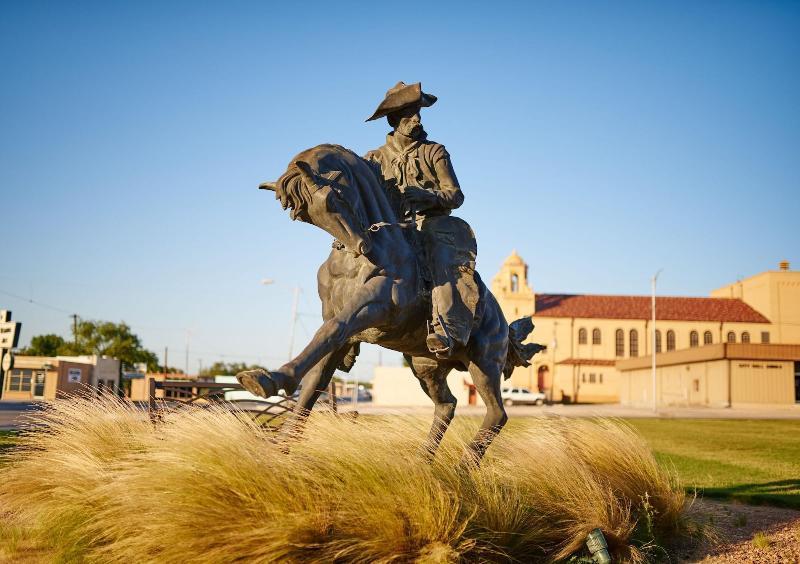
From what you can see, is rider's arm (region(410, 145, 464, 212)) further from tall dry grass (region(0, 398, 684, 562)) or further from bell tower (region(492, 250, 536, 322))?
bell tower (region(492, 250, 536, 322))

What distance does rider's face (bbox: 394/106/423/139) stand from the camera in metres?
5.77

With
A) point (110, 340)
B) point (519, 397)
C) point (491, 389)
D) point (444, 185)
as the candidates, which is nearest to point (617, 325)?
point (519, 397)

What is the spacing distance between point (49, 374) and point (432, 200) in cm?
4169

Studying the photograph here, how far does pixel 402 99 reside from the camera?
574 centimetres

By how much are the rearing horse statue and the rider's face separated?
26.6 inches

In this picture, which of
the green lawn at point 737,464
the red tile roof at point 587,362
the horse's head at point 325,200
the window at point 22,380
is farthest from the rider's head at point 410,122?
the red tile roof at point 587,362

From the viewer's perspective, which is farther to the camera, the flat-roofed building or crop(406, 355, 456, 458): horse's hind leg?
the flat-roofed building

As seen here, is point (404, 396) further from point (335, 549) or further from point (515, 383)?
point (335, 549)

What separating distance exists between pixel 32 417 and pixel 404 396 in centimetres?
4144

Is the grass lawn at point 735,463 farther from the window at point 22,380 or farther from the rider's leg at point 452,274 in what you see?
the window at point 22,380

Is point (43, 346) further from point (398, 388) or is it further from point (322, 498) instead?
point (322, 498)

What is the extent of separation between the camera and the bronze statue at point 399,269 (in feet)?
15.3

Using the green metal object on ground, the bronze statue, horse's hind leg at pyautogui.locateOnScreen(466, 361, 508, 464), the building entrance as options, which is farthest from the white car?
the green metal object on ground

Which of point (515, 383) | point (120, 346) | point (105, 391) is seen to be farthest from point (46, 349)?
point (105, 391)
